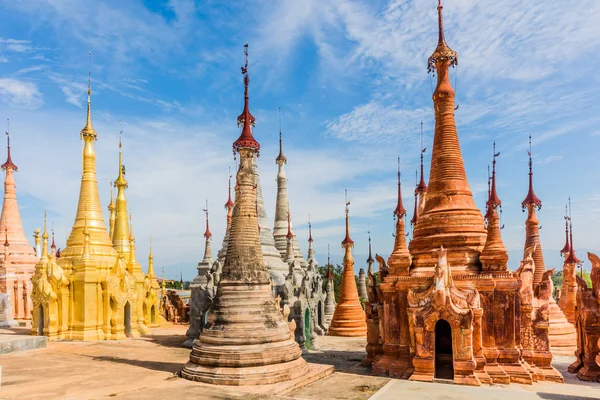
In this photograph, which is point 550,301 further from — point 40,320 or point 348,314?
point 40,320

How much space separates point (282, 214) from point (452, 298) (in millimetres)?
20317

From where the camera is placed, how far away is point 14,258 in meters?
35.3

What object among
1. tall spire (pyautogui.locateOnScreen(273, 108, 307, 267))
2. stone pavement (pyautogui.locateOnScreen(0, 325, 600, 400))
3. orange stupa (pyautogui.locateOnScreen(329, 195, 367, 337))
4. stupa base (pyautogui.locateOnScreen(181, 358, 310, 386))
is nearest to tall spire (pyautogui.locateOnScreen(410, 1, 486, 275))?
stone pavement (pyautogui.locateOnScreen(0, 325, 600, 400))

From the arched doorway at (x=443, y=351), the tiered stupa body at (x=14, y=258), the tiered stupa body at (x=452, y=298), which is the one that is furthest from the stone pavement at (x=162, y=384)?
the tiered stupa body at (x=14, y=258)

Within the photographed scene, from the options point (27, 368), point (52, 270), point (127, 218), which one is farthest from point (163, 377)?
point (127, 218)

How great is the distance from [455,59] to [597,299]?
32.4ft

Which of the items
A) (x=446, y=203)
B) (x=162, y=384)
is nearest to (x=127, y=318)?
(x=162, y=384)

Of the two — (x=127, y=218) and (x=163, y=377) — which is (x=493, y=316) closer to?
(x=163, y=377)

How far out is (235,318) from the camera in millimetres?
15195

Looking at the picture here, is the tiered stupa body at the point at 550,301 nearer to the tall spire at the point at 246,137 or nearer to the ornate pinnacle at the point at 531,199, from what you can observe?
the ornate pinnacle at the point at 531,199

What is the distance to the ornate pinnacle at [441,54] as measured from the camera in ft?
62.7

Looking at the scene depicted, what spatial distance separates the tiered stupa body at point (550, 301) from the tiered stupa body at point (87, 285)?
20.6 m

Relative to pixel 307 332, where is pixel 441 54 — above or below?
above

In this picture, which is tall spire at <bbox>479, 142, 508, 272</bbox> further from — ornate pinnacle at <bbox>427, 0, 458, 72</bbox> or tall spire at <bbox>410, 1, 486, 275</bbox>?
ornate pinnacle at <bbox>427, 0, 458, 72</bbox>
